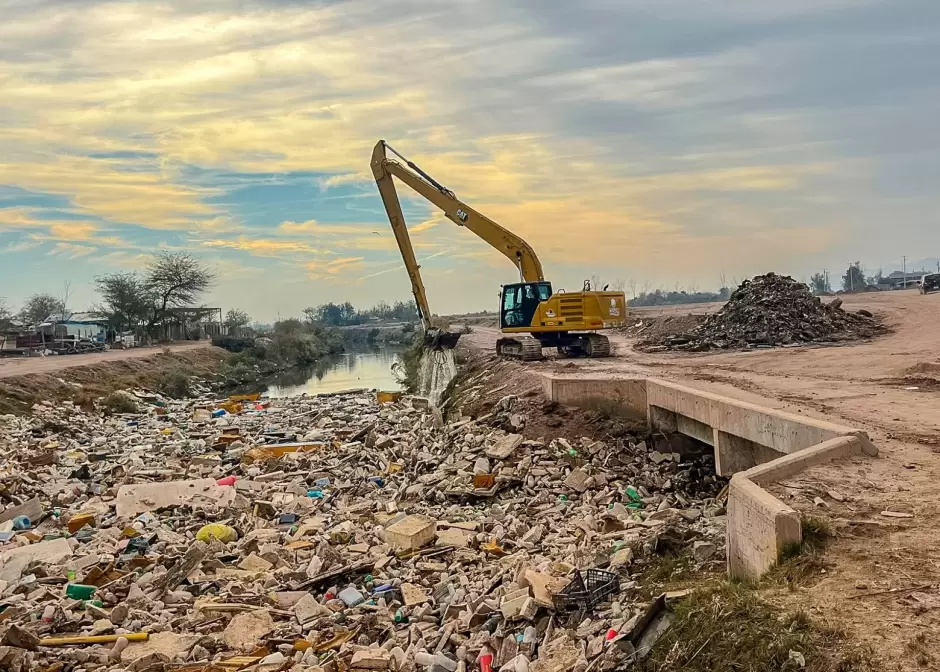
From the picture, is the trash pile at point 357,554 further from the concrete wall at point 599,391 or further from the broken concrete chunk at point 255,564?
the concrete wall at point 599,391

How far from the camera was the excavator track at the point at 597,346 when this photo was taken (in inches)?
769

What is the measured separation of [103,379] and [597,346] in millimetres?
20025

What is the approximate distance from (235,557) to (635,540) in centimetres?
500

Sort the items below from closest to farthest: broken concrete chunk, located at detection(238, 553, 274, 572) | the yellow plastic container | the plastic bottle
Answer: the plastic bottle, broken concrete chunk, located at detection(238, 553, 274, 572), the yellow plastic container

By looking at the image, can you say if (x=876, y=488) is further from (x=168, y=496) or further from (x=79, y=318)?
(x=79, y=318)

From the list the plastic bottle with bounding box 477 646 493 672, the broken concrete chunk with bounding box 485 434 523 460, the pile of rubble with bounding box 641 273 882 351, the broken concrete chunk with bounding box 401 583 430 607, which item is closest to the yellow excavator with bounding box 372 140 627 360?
the pile of rubble with bounding box 641 273 882 351

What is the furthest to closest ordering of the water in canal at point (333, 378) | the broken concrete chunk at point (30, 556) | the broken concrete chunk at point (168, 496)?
the water in canal at point (333, 378) < the broken concrete chunk at point (168, 496) < the broken concrete chunk at point (30, 556)

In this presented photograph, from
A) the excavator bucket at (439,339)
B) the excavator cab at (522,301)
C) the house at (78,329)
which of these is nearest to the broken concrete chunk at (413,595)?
the excavator cab at (522,301)

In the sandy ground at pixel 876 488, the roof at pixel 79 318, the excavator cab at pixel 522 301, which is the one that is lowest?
the sandy ground at pixel 876 488

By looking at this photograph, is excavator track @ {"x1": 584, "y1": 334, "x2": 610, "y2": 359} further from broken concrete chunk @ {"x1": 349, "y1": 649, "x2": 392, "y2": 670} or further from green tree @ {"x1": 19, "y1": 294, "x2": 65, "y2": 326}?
green tree @ {"x1": 19, "y1": 294, "x2": 65, "y2": 326}

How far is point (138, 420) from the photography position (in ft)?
77.4

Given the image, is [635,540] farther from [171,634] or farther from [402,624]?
[171,634]

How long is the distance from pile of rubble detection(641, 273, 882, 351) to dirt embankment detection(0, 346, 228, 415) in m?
18.6

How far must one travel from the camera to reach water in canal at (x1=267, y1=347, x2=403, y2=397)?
35.0 meters
